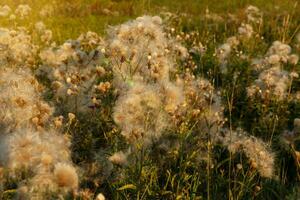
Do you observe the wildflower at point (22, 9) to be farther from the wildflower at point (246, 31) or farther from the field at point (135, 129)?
the wildflower at point (246, 31)

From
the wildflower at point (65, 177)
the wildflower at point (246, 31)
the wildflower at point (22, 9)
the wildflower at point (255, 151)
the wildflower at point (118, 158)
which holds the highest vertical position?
the wildflower at point (65, 177)

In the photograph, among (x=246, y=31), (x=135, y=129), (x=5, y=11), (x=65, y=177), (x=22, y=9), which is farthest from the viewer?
(x=22, y=9)

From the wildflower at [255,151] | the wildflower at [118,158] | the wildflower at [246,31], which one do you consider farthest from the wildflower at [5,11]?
the wildflower at [118,158]

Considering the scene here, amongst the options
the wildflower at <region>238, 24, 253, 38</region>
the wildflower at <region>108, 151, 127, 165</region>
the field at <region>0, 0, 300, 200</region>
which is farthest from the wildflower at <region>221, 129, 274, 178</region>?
the wildflower at <region>238, 24, 253, 38</region>

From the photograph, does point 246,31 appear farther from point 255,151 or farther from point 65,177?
point 65,177

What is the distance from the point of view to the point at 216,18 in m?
13.3

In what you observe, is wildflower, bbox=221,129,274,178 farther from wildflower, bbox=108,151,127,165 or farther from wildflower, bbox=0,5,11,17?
wildflower, bbox=0,5,11,17

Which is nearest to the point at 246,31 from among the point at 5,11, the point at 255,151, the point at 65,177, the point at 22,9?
the point at 255,151

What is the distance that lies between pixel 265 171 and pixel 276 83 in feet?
6.30

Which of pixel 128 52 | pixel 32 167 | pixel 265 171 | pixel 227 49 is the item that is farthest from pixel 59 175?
pixel 227 49

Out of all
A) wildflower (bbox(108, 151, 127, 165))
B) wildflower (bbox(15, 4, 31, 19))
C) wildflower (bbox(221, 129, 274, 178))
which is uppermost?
wildflower (bbox(108, 151, 127, 165))

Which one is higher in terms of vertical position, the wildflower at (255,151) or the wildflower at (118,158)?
the wildflower at (118,158)

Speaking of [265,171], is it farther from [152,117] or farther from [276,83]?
[276,83]

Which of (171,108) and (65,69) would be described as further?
(65,69)
